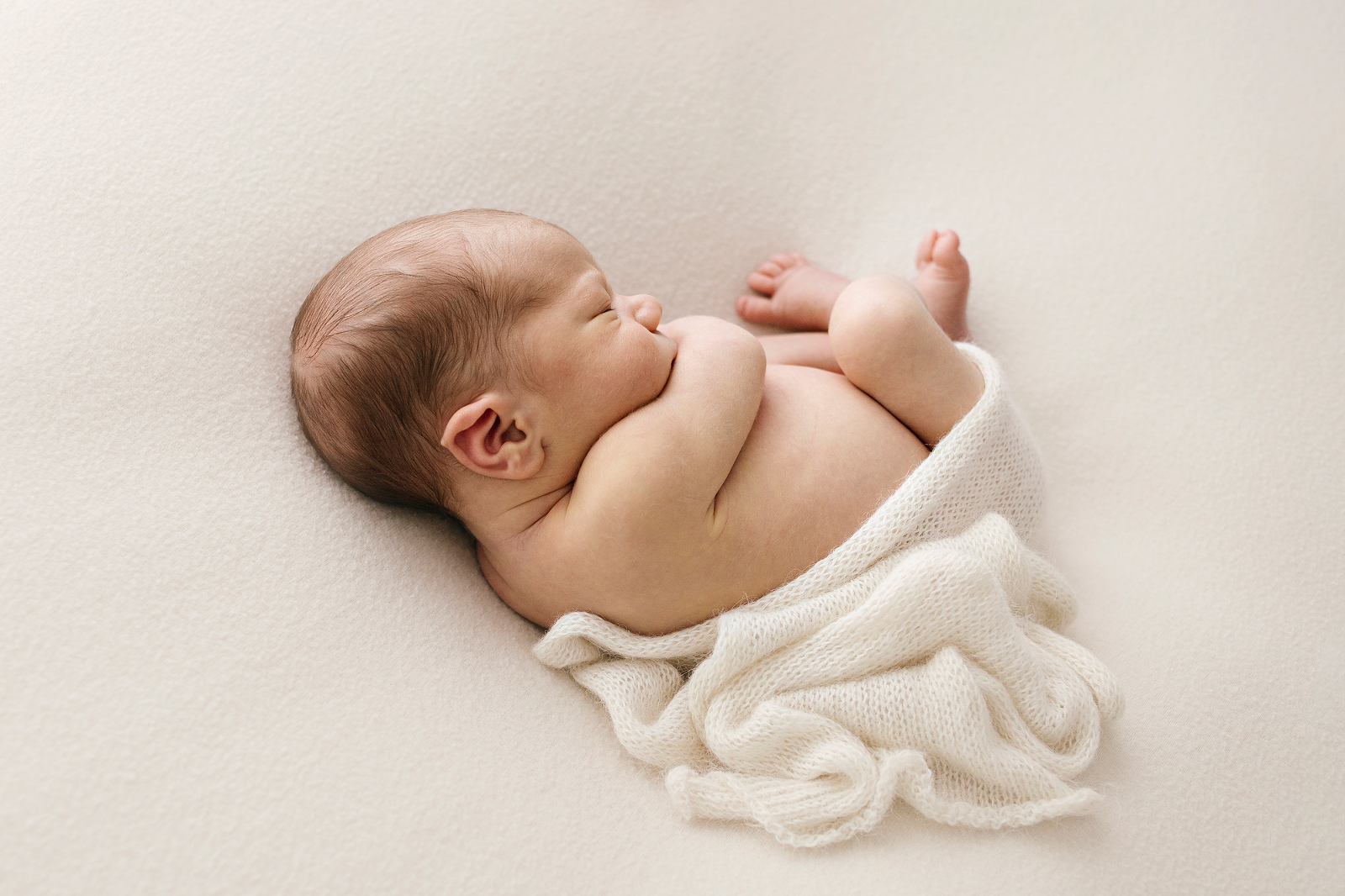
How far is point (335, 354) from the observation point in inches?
42.5

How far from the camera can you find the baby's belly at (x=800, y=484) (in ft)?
3.70

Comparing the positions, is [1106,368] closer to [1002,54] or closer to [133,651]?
[1002,54]

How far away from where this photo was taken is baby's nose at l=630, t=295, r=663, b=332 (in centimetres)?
119

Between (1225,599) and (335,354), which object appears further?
(1225,599)

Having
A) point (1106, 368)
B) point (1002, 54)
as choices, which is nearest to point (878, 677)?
point (1106, 368)

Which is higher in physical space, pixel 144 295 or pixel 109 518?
pixel 144 295

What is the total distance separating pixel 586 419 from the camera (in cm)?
113

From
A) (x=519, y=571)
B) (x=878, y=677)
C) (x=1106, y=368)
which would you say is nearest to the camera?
(x=878, y=677)

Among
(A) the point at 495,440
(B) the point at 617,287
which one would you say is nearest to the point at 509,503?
(A) the point at 495,440

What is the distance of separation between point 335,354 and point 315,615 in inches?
11.6

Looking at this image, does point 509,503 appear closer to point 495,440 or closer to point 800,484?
point 495,440

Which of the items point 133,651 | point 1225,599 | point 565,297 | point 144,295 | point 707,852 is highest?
point 565,297

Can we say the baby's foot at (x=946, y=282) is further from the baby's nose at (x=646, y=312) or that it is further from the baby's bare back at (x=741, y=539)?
the baby's nose at (x=646, y=312)

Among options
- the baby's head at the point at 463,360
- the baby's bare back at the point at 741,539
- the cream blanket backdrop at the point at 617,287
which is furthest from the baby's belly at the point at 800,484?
the cream blanket backdrop at the point at 617,287
